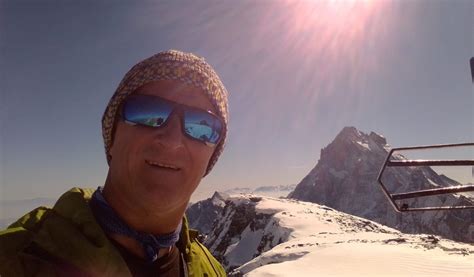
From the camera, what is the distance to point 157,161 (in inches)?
99.1

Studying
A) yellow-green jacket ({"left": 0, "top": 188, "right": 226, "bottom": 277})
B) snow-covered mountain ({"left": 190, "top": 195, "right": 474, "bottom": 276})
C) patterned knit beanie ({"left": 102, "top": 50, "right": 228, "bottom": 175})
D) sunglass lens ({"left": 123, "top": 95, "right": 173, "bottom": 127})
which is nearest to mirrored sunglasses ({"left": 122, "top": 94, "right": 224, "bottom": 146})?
sunglass lens ({"left": 123, "top": 95, "right": 173, "bottom": 127})

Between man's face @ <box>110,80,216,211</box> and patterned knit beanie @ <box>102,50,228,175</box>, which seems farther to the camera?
patterned knit beanie @ <box>102,50,228,175</box>

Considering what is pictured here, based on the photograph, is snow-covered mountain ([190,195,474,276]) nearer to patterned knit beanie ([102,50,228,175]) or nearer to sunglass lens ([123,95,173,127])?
patterned knit beanie ([102,50,228,175])

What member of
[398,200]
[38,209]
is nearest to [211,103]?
[38,209]

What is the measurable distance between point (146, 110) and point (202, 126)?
45cm

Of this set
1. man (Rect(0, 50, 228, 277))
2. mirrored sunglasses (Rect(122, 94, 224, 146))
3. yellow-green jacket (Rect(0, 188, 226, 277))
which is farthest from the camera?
mirrored sunglasses (Rect(122, 94, 224, 146))

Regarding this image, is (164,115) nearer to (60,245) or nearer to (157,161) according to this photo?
(157,161)

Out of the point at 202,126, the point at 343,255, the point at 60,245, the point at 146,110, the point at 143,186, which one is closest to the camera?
the point at 60,245

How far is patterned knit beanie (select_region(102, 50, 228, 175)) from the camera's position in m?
2.69

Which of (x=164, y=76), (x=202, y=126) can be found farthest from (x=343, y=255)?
(x=164, y=76)

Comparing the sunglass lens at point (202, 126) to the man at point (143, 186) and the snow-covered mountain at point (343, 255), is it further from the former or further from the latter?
the snow-covered mountain at point (343, 255)

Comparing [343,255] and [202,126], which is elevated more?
[202,126]

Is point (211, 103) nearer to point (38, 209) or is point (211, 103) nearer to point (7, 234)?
point (38, 209)

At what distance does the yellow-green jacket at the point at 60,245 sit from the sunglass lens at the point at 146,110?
65cm
